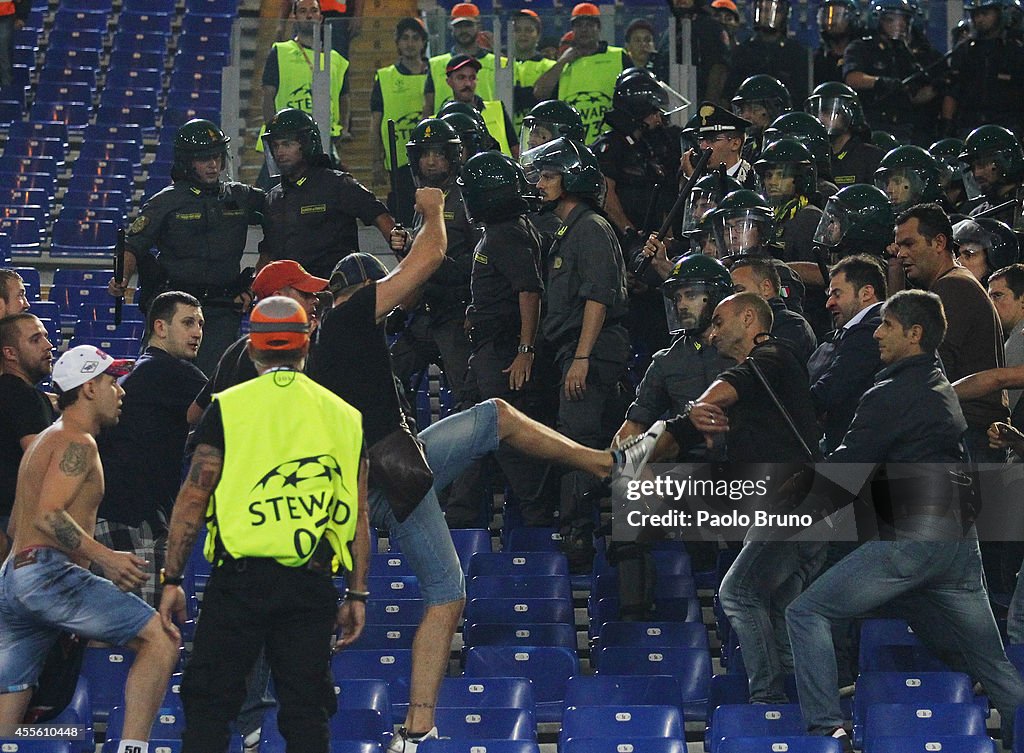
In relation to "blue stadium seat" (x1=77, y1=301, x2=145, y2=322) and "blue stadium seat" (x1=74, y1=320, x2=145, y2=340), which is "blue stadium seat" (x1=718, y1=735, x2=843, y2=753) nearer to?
"blue stadium seat" (x1=74, y1=320, x2=145, y2=340)

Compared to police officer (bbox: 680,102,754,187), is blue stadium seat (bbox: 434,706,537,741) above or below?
below

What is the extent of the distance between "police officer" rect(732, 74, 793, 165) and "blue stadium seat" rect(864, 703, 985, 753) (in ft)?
18.6

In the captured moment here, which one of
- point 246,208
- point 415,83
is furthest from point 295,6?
point 246,208

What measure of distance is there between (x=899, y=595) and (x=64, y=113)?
11561mm

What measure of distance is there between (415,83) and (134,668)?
698 cm

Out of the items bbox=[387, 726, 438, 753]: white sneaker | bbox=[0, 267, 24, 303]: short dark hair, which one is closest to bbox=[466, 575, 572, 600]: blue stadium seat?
bbox=[387, 726, 438, 753]: white sneaker

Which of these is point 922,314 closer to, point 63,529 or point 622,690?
point 622,690

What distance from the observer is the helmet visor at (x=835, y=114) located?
41.2 ft

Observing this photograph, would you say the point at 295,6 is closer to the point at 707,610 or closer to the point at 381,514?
the point at 707,610

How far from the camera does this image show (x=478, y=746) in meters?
7.04

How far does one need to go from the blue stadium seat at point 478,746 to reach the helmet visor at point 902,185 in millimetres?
5069

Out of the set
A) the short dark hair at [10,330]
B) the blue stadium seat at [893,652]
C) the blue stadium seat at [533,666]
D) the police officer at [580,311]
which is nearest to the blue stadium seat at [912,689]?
the blue stadium seat at [893,652]

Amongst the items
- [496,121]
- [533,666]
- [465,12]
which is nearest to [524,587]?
[533,666]

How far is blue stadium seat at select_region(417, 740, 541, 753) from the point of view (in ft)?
23.1
